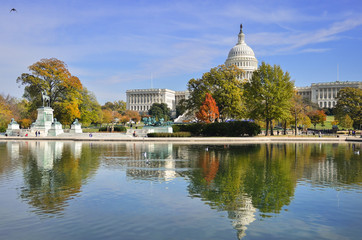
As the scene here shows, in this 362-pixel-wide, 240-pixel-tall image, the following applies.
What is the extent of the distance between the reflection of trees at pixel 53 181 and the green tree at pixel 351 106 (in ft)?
210

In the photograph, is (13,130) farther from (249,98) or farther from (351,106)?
(351,106)

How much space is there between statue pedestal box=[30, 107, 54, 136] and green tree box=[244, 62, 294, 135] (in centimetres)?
3205

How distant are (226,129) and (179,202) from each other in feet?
125

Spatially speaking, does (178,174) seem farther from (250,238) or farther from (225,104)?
(225,104)

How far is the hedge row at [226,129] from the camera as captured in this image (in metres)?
49.0

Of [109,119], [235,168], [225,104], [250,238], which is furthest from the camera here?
[109,119]

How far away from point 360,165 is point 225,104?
1502 inches

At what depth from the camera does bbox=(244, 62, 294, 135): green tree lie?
50719 mm

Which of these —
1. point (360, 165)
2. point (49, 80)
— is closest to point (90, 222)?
point (360, 165)

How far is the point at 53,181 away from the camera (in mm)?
15547

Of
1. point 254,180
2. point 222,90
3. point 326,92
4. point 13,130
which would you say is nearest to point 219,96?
point 222,90

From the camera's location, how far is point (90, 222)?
10016 mm

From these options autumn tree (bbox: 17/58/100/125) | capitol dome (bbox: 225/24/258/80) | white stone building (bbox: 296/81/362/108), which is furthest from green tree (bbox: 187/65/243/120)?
white stone building (bbox: 296/81/362/108)

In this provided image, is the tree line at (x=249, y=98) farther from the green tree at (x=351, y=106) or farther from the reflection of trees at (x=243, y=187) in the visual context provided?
the reflection of trees at (x=243, y=187)
